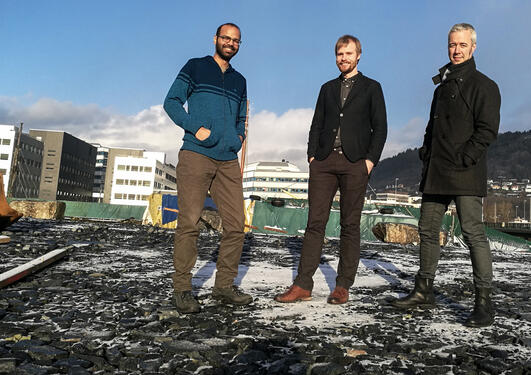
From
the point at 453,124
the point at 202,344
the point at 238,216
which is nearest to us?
the point at 202,344

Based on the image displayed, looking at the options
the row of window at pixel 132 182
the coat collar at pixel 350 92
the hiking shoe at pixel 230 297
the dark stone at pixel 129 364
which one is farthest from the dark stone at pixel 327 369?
the row of window at pixel 132 182

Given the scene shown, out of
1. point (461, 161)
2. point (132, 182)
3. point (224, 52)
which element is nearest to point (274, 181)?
point (132, 182)

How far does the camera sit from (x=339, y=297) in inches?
136

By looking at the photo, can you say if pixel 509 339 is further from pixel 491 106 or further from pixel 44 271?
pixel 44 271

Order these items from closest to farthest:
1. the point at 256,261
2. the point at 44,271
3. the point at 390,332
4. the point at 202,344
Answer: the point at 202,344, the point at 390,332, the point at 44,271, the point at 256,261

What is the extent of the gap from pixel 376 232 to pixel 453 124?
1374 centimetres

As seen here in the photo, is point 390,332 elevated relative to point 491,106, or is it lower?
lower

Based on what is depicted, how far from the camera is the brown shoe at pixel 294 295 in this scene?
341cm

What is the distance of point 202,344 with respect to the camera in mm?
2211

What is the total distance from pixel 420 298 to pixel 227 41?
2.86 metres

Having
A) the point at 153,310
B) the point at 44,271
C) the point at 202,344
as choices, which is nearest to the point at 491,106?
the point at 202,344

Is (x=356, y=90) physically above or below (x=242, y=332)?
above

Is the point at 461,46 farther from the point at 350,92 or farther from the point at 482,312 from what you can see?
the point at 482,312

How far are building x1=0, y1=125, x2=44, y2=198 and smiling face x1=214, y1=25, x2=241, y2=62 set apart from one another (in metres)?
110
